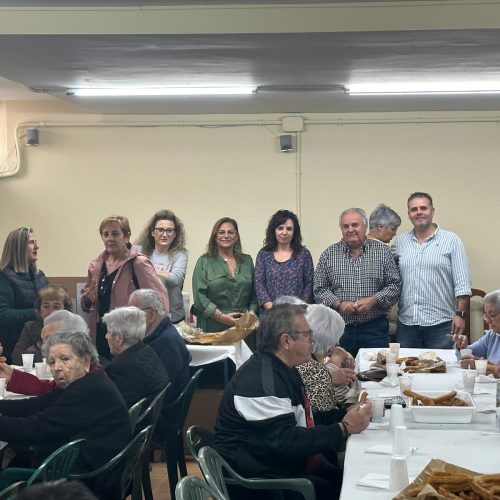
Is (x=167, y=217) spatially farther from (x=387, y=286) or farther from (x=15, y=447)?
(x=15, y=447)

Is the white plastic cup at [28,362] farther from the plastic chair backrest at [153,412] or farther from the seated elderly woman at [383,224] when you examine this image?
the seated elderly woman at [383,224]

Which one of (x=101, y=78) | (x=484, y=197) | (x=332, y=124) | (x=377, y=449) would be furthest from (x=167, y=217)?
(x=377, y=449)

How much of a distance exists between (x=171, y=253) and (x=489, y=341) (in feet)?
8.66

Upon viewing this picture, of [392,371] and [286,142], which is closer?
[392,371]

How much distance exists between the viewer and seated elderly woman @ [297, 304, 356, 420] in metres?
4.23

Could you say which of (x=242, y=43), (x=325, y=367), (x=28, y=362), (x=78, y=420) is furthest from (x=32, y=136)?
(x=78, y=420)

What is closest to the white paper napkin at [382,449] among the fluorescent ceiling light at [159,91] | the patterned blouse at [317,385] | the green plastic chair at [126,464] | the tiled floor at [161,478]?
the patterned blouse at [317,385]

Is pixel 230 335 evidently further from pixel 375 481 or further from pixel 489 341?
pixel 375 481

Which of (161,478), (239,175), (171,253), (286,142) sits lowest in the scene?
(161,478)

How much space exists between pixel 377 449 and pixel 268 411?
17.9 inches

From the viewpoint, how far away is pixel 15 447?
4242 mm

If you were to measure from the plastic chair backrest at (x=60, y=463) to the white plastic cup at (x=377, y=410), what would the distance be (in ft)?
3.79

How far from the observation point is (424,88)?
8.10 metres

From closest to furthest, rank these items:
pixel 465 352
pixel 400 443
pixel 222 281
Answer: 1. pixel 400 443
2. pixel 465 352
3. pixel 222 281
